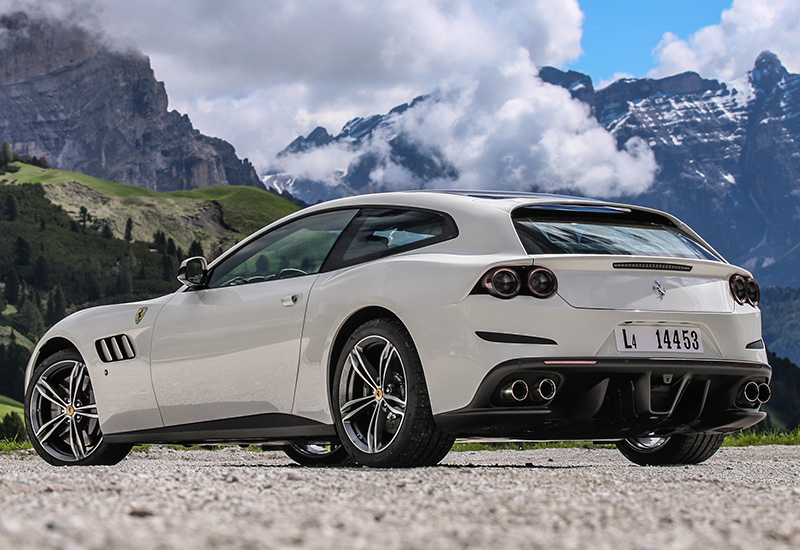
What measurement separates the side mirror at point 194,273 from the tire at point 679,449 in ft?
9.95

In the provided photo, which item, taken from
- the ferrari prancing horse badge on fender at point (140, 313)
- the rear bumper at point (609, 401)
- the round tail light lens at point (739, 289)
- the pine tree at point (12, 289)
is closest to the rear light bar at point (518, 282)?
the rear bumper at point (609, 401)

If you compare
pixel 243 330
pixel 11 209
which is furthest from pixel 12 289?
pixel 243 330

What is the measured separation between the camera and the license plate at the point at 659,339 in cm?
460

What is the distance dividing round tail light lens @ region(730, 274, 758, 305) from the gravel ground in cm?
120

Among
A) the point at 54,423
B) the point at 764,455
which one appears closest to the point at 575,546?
the point at 54,423

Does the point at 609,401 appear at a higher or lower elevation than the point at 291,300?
lower

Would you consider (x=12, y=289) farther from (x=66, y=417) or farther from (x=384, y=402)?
(x=384, y=402)

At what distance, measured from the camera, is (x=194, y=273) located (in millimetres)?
6082

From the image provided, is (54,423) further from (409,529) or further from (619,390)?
(409,529)

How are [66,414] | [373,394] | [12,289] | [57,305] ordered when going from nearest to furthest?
[373,394], [66,414], [57,305], [12,289]

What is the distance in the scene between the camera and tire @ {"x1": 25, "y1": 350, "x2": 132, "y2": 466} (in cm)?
656

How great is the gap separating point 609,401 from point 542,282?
73cm

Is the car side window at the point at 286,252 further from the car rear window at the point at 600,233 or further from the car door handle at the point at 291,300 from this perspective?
the car rear window at the point at 600,233

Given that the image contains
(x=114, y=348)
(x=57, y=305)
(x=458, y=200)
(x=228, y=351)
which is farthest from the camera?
(x=57, y=305)
